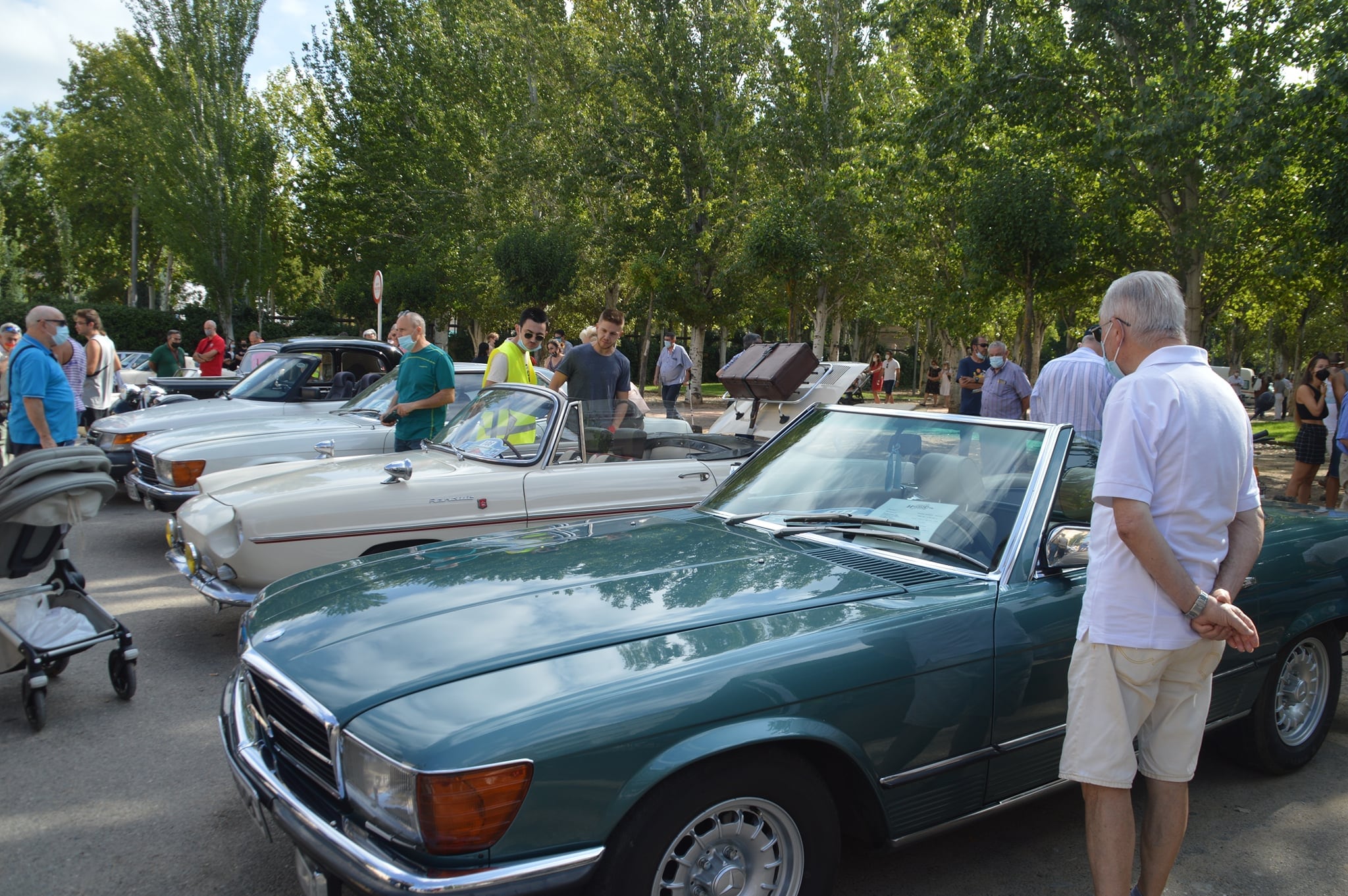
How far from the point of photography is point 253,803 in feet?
8.41

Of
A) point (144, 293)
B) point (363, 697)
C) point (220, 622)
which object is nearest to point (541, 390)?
point (220, 622)

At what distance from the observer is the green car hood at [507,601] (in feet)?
8.06

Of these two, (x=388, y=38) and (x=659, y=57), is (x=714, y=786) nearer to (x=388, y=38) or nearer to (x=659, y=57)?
(x=659, y=57)

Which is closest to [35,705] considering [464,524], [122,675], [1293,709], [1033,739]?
[122,675]

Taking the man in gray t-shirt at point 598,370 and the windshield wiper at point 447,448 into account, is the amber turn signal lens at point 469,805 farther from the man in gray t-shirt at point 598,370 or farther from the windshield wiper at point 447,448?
the man in gray t-shirt at point 598,370

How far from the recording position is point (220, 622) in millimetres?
5902

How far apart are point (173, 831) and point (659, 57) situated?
24875 millimetres

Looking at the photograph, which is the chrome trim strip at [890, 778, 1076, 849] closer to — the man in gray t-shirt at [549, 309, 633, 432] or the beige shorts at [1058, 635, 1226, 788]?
the beige shorts at [1058, 635, 1226, 788]

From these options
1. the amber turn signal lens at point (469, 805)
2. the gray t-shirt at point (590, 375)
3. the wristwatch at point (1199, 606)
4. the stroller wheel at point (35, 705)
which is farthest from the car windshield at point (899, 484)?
the stroller wheel at point (35, 705)

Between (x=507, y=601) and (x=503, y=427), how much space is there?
9.87 ft

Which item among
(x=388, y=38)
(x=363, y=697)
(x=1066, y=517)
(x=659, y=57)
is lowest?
(x=363, y=697)

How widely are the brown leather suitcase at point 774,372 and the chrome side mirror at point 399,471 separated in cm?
401

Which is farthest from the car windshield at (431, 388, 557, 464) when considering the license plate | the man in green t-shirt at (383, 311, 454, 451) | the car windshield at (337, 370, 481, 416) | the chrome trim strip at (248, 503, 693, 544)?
the license plate

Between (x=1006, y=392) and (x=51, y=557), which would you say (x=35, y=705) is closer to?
(x=51, y=557)
